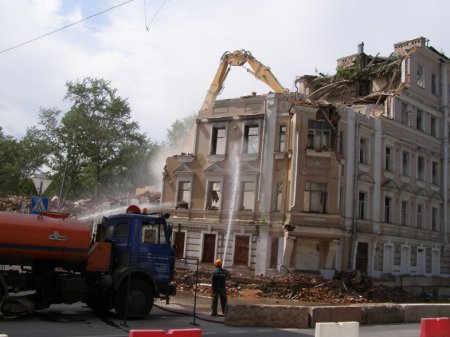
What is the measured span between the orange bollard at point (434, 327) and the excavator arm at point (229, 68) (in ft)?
82.9

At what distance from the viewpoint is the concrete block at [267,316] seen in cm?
1292

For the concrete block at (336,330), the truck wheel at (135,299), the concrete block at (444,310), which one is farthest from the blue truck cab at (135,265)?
the concrete block at (444,310)

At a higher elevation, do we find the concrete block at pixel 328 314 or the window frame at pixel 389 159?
the window frame at pixel 389 159

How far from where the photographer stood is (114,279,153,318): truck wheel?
41.5 ft

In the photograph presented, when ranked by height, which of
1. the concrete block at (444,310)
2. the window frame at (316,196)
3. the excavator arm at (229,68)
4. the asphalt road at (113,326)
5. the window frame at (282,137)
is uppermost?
the excavator arm at (229,68)

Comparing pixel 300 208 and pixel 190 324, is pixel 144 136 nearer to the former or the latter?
pixel 300 208

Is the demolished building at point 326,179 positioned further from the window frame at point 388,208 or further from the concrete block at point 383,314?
the concrete block at point 383,314

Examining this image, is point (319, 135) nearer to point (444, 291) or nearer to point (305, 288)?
point (305, 288)

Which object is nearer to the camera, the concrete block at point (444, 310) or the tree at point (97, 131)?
the concrete block at point (444, 310)

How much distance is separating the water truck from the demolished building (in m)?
14.5

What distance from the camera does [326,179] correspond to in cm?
2814

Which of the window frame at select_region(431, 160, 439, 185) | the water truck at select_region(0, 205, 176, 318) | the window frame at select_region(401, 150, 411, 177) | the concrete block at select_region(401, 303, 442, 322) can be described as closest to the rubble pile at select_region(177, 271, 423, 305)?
the concrete block at select_region(401, 303, 442, 322)

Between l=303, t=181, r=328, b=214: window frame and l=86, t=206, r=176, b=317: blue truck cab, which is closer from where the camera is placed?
l=86, t=206, r=176, b=317: blue truck cab

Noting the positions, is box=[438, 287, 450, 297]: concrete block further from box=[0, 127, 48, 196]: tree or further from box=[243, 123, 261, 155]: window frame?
box=[0, 127, 48, 196]: tree
